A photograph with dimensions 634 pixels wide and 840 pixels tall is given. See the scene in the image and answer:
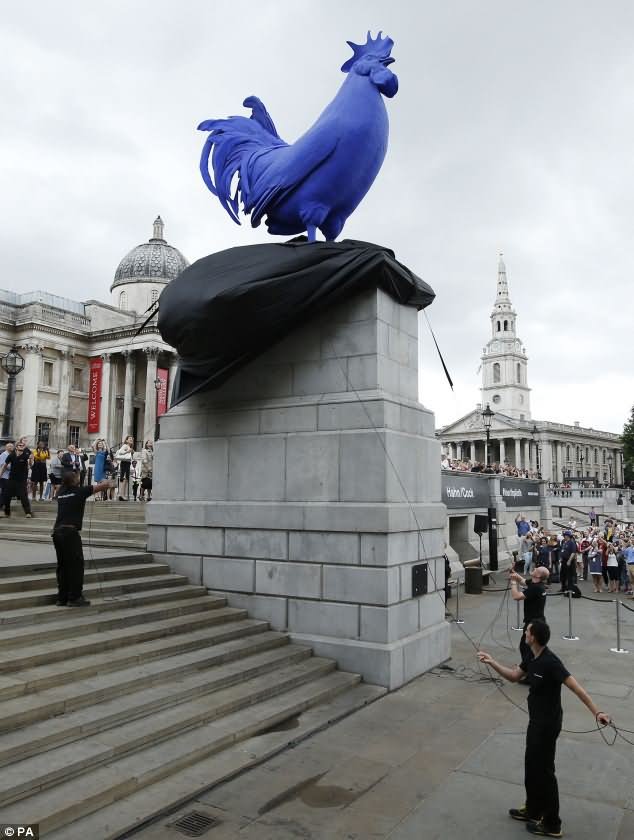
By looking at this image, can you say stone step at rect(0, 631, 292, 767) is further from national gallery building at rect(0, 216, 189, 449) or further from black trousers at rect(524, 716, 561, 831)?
national gallery building at rect(0, 216, 189, 449)

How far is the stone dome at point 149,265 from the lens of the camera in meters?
69.9

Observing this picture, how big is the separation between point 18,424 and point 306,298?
56696mm

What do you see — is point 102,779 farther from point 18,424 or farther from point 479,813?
point 18,424

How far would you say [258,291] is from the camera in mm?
8609

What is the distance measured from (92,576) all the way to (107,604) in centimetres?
84

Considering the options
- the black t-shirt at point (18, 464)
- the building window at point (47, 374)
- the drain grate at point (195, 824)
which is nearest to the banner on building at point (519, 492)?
the black t-shirt at point (18, 464)

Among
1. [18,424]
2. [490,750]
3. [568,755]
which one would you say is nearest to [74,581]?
[490,750]

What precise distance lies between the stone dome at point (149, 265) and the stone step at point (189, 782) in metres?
66.3

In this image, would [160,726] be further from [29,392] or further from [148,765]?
[29,392]

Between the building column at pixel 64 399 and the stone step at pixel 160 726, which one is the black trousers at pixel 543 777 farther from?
the building column at pixel 64 399

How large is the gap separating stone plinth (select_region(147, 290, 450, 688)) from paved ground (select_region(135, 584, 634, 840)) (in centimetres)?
115

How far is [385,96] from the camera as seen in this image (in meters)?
9.91

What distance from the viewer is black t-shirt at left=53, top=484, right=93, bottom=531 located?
814 centimetres

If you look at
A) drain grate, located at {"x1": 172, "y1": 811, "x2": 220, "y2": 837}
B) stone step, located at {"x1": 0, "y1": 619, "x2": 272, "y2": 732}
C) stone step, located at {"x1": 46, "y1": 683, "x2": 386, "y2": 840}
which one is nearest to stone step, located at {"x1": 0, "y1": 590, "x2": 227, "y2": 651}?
stone step, located at {"x1": 0, "y1": 619, "x2": 272, "y2": 732}
